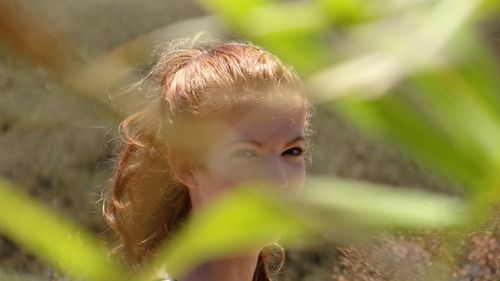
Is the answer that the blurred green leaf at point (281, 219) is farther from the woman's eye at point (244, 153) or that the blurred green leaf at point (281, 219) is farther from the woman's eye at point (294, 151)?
the woman's eye at point (294, 151)

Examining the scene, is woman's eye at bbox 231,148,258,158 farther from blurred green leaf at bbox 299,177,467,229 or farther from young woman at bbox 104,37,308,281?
blurred green leaf at bbox 299,177,467,229

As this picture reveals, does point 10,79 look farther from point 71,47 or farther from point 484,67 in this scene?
point 484,67

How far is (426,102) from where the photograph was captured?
9.3 inches

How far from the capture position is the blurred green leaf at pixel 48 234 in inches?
9.9

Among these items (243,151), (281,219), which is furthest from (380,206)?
(243,151)

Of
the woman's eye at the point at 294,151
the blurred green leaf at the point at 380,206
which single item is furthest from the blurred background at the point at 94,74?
the woman's eye at the point at 294,151

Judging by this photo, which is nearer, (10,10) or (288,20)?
(10,10)

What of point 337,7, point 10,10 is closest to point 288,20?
point 337,7

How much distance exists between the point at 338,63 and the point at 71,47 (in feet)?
0.31

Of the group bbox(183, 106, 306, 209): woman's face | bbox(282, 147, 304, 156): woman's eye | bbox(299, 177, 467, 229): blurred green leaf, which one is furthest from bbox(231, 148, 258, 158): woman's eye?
bbox(282, 147, 304, 156): woman's eye

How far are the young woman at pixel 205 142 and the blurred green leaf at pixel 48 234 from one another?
0.02 meters

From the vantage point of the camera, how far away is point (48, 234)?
265mm

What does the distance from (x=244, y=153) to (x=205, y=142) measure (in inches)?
5.8

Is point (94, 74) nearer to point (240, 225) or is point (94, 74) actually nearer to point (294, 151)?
point (240, 225)
